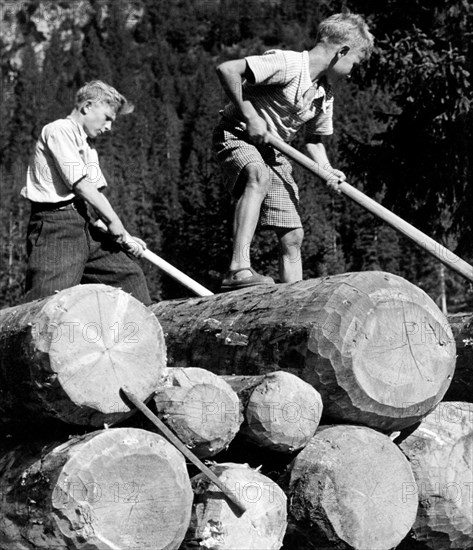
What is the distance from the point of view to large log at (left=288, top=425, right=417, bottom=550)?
11.2ft

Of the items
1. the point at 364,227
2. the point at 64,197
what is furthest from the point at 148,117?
the point at 64,197

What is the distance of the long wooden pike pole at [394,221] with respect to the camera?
457 cm

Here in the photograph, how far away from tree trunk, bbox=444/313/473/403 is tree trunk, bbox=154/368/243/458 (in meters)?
1.61

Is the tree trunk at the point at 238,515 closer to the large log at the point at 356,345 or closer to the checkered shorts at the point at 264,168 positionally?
the large log at the point at 356,345

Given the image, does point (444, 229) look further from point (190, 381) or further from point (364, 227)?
point (364, 227)

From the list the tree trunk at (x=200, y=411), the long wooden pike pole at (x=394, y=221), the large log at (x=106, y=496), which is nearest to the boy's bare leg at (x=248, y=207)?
the long wooden pike pole at (x=394, y=221)

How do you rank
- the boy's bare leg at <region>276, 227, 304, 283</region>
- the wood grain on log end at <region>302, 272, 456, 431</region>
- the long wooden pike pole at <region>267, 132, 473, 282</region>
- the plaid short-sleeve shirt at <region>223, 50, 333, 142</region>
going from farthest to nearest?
1. the boy's bare leg at <region>276, 227, 304, 283</region>
2. the plaid short-sleeve shirt at <region>223, 50, 333, 142</region>
3. the long wooden pike pole at <region>267, 132, 473, 282</region>
4. the wood grain on log end at <region>302, 272, 456, 431</region>

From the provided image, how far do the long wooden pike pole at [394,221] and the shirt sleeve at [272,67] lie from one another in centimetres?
35

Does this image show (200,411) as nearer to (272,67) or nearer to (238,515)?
(238,515)

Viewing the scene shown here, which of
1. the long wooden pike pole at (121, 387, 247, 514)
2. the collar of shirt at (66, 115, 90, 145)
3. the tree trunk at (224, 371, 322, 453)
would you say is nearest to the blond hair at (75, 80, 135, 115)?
the collar of shirt at (66, 115, 90, 145)

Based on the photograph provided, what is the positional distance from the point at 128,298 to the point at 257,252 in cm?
2565

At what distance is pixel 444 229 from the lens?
15.3 meters

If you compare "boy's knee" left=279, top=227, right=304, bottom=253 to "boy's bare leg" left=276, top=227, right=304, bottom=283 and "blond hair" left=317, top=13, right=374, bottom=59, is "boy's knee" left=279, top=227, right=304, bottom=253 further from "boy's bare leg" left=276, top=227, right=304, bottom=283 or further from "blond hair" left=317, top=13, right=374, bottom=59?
"blond hair" left=317, top=13, right=374, bottom=59

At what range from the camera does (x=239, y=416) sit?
3309 mm
